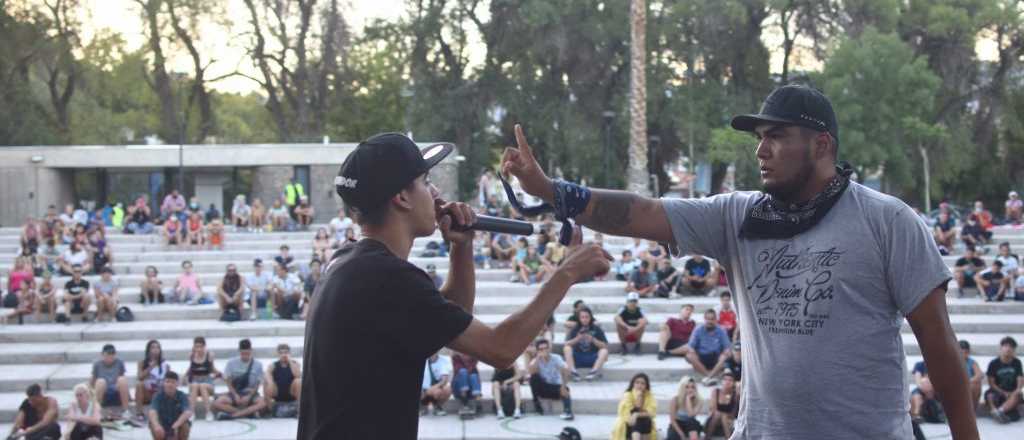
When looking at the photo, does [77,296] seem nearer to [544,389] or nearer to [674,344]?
[544,389]

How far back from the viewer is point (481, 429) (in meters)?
12.9

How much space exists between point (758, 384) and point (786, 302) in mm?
246

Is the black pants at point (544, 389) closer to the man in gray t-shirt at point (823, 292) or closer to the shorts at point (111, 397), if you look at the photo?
the shorts at point (111, 397)

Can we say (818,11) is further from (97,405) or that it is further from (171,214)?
(97,405)

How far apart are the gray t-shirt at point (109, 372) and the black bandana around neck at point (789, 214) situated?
1213 centimetres

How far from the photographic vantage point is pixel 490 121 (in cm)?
A: 3553

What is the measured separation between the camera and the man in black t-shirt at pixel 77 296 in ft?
58.1

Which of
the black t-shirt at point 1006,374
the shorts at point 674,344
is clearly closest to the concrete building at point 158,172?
the shorts at point 674,344

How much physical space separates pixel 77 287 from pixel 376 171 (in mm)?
16421

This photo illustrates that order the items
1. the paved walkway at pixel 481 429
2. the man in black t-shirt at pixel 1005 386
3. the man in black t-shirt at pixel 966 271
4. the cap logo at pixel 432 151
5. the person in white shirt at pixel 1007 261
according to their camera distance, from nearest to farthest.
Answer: the cap logo at pixel 432 151
the paved walkway at pixel 481 429
the man in black t-shirt at pixel 1005 386
the person in white shirt at pixel 1007 261
the man in black t-shirt at pixel 966 271

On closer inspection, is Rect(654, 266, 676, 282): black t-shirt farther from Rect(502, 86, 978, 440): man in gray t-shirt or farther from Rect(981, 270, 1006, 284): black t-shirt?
Rect(502, 86, 978, 440): man in gray t-shirt

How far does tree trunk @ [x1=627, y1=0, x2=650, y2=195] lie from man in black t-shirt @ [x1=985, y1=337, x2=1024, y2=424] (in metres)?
12.2

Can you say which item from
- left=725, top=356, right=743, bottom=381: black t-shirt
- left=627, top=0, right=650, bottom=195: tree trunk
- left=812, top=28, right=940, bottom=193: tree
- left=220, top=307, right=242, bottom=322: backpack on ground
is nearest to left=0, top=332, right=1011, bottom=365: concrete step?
left=220, top=307, right=242, bottom=322: backpack on ground

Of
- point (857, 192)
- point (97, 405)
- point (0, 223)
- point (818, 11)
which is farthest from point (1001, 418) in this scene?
point (0, 223)
